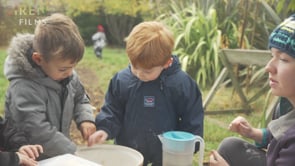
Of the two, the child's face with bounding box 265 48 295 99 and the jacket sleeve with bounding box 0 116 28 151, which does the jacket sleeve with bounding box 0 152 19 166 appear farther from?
the child's face with bounding box 265 48 295 99

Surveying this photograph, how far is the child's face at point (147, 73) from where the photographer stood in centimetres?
171

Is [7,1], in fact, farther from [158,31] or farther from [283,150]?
[283,150]

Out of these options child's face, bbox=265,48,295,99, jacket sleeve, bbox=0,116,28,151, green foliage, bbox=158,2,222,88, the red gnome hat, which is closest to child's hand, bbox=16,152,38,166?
jacket sleeve, bbox=0,116,28,151

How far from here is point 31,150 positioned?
1.40 metres

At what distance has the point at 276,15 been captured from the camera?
11.9 ft

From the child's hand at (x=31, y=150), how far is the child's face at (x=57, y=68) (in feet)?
0.92

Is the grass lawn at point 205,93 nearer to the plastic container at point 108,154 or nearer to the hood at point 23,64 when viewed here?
the hood at point 23,64

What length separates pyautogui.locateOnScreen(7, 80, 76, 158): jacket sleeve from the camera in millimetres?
1517

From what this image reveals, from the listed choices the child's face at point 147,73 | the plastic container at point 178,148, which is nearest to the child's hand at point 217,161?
the plastic container at point 178,148

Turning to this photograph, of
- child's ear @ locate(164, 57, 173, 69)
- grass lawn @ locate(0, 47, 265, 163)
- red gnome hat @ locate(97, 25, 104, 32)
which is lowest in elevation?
grass lawn @ locate(0, 47, 265, 163)

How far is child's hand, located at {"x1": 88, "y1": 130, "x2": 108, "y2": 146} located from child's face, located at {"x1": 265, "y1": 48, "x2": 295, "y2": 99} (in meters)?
0.72

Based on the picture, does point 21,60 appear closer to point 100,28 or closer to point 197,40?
point 100,28

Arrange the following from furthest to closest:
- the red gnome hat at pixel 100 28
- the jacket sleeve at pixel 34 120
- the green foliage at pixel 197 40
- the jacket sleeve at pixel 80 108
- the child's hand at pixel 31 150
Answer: the green foliage at pixel 197 40
the red gnome hat at pixel 100 28
the jacket sleeve at pixel 80 108
the jacket sleeve at pixel 34 120
the child's hand at pixel 31 150

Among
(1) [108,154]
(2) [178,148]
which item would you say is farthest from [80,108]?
(2) [178,148]
